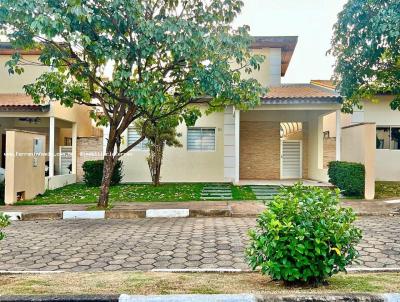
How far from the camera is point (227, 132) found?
15734 mm

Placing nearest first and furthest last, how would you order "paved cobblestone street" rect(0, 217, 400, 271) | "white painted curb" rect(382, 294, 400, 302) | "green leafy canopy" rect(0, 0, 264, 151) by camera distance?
"white painted curb" rect(382, 294, 400, 302), "paved cobblestone street" rect(0, 217, 400, 271), "green leafy canopy" rect(0, 0, 264, 151)

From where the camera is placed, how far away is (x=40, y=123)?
16.9 meters

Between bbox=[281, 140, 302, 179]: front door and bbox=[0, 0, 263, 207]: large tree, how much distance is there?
7.47 meters

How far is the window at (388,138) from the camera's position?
15922mm

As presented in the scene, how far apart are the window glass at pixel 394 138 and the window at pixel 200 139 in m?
7.76

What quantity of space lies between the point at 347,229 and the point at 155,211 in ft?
20.5

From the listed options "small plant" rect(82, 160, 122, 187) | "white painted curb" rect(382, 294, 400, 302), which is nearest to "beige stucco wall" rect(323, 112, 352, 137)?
"small plant" rect(82, 160, 122, 187)

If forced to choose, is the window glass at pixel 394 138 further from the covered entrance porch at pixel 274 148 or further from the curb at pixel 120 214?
the curb at pixel 120 214

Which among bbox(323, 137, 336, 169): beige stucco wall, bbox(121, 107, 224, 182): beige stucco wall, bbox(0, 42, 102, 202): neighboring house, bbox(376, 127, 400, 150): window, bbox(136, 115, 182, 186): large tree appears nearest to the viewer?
bbox(0, 42, 102, 202): neighboring house

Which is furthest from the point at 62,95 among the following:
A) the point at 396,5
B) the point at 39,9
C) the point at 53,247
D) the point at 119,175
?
the point at 396,5

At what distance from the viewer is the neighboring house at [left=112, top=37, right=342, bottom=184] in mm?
15688

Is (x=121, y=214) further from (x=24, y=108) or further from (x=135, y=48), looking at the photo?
(x=24, y=108)

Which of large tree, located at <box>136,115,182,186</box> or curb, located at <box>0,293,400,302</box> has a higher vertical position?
large tree, located at <box>136,115,182,186</box>

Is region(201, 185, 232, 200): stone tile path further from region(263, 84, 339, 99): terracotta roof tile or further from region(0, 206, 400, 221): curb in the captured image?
region(263, 84, 339, 99): terracotta roof tile
